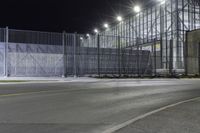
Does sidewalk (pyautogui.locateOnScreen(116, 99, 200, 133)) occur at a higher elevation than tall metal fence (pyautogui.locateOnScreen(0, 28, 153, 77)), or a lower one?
lower

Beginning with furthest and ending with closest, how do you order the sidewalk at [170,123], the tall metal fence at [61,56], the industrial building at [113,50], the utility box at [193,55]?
the utility box at [193,55] < the industrial building at [113,50] < the tall metal fence at [61,56] < the sidewalk at [170,123]

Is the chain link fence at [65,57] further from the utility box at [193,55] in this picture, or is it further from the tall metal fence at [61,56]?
the utility box at [193,55]

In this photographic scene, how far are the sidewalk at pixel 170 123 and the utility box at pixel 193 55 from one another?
3231 cm

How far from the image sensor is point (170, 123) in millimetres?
7070

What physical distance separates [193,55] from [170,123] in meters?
35.6

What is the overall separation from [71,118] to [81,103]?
302 centimetres

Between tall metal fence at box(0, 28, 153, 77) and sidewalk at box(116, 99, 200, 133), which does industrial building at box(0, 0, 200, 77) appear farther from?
sidewalk at box(116, 99, 200, 133)

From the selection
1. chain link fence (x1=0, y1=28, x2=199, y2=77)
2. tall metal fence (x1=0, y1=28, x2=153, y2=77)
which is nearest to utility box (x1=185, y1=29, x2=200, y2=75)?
chain link fence (x1=0, y1=28, x2=199, y2=77)

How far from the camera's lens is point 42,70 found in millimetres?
29406

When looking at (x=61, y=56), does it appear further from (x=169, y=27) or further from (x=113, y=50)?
(x=169, y=27)

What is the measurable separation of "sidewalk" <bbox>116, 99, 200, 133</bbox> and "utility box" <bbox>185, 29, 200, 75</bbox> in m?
32.3

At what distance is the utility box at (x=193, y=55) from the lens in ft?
131

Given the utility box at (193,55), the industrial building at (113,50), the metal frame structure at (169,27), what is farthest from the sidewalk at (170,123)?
the utility box at (193,55)

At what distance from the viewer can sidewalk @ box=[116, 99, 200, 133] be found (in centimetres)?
632
